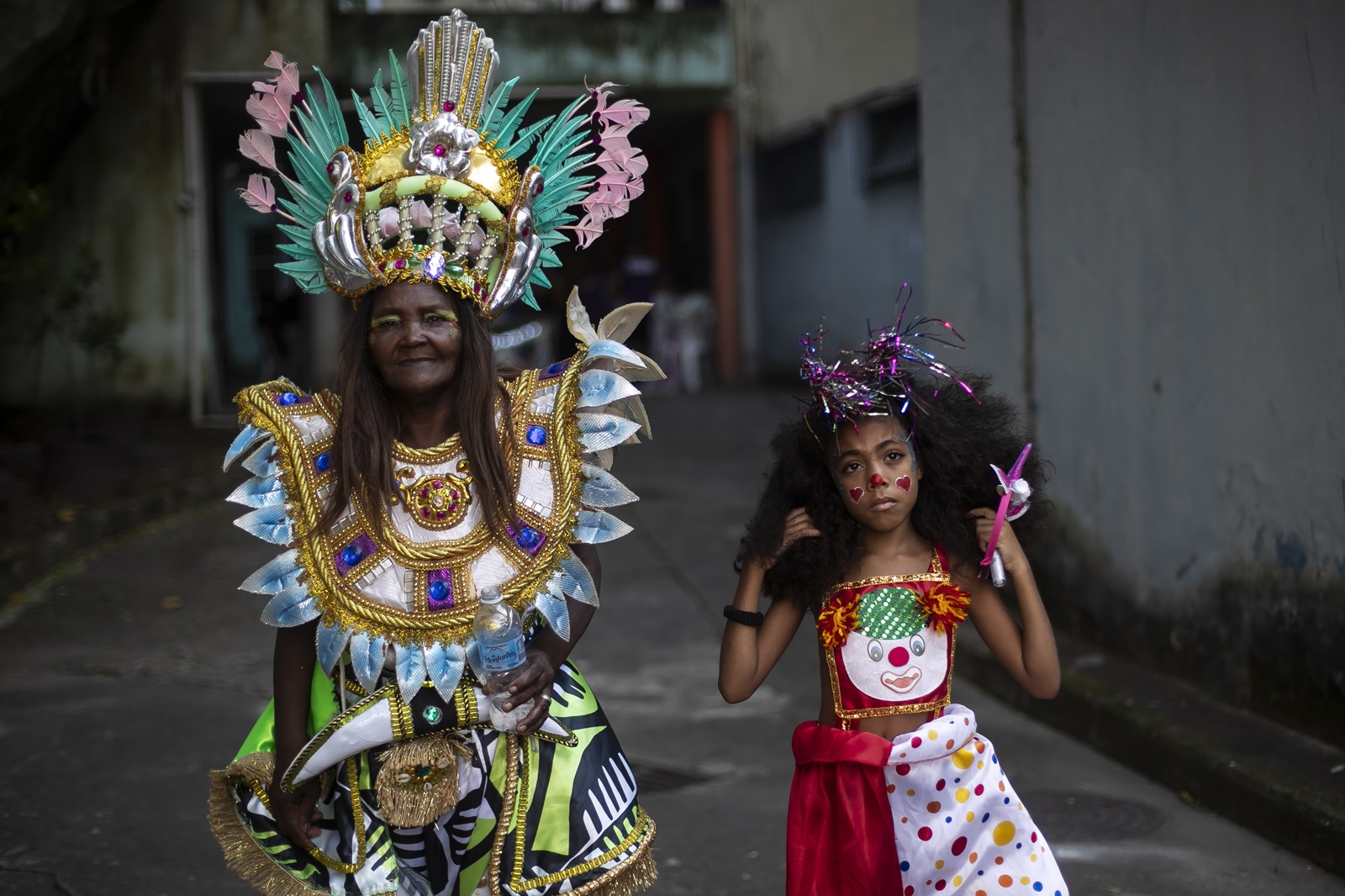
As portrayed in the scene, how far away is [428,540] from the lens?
9.30 ft

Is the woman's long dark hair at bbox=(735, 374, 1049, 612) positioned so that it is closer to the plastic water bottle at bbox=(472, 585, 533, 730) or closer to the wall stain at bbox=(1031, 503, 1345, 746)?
the plastic water bottle at bbox=(472, 585, 533, 730)

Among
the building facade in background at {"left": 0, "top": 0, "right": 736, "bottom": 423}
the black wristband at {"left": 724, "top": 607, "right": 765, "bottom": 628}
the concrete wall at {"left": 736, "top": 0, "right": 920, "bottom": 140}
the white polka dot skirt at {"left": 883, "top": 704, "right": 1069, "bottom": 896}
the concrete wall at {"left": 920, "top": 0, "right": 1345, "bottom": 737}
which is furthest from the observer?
the concrete wall at {"left": 736, "top": 0, "right": 920, "bottom": 140}

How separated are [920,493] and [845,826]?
71 cm

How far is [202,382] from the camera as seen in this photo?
545 inches

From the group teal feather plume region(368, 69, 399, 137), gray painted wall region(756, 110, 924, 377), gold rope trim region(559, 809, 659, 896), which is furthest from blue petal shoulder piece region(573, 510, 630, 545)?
gray painted wall region(756, 110, 924, 377)

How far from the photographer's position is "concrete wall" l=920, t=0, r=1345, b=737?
4.72 meters

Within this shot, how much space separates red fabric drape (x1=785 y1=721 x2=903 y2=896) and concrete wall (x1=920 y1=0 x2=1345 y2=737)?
93.5 inches

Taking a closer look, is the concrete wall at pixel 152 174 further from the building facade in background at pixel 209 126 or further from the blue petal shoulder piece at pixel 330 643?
the blue petal shoulder piece at pixel 330 643

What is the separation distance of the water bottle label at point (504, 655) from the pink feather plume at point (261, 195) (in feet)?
3.37

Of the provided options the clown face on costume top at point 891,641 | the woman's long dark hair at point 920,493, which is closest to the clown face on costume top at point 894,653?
the clown face on costume top at point 891,641

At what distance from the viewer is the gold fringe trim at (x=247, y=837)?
284 centimetres

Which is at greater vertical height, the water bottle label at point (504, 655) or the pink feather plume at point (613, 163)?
the pink feather plume at point (613, 163)

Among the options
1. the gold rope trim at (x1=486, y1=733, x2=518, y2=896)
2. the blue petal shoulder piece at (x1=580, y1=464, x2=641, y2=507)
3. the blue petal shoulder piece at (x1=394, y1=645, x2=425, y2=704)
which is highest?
the blue petal shoulder piece at (x1=580, y1=464, x2=641, y2=507)

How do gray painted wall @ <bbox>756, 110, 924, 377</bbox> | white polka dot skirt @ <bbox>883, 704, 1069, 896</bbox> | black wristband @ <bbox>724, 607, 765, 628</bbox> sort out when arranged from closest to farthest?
white polka dot skirt @ <bbox>883, 704, 1069, 896</bbox> → black wristband @ <bbox>724, 607, 765, 628</bbox> → gray painted wall @ <bbox>756, 110, 924, 377</bbox>
